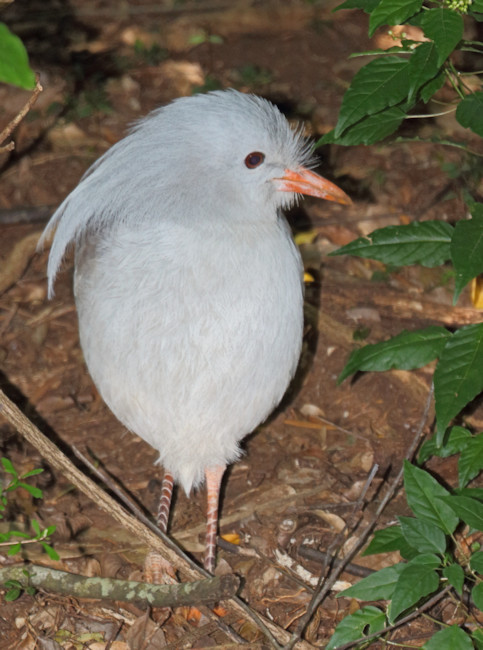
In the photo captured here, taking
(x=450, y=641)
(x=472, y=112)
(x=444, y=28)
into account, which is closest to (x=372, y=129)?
(x=472, y=112)

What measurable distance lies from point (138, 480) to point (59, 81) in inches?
134

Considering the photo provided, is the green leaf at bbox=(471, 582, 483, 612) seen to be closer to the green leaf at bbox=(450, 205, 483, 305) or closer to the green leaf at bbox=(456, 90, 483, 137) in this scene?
the green leaf at bbox=(450, 205, 483, 305)

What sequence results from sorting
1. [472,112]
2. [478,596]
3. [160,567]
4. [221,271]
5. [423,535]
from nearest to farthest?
1. [478,596]
2. [472,112]
3. [423,535]
4. [221,271]
5. [160,567]

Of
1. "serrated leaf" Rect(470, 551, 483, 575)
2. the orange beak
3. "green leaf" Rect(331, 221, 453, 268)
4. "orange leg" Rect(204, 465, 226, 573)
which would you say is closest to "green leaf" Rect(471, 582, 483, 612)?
"serrated leaf" Rect(470, 551, 483, 575)

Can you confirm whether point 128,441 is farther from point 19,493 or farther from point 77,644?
point 77,644

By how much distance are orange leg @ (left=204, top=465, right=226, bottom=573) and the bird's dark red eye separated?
141 cm

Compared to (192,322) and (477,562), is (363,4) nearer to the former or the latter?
(192,322)

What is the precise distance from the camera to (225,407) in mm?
3518

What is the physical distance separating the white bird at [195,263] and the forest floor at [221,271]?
29.4 inches

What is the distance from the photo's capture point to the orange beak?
3.58 meters

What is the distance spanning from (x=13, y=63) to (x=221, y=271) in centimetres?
200

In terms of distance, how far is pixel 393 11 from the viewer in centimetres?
268

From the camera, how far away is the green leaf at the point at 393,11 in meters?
2.66

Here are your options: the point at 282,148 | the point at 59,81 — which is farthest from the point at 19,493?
the point at 59,81
